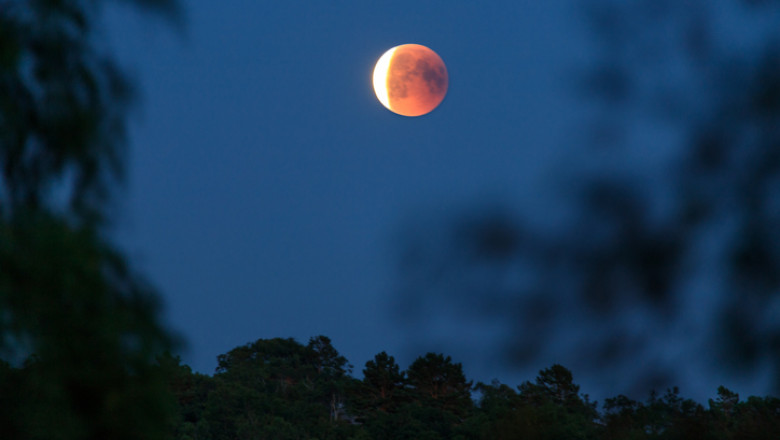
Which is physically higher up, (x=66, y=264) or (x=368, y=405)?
(x=368, y=405)

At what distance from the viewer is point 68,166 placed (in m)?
4.09

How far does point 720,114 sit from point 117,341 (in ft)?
9.97

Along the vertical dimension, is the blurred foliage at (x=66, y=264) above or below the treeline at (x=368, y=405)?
below

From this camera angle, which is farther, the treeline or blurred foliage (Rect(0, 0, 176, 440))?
the treeline

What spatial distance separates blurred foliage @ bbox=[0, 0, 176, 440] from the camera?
Result: 3.41 metres

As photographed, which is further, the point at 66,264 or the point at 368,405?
the point at 368,405

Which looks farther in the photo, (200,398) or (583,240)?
(200,398)

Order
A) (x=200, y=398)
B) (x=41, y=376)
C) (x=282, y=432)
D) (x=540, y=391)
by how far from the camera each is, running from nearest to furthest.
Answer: (x=41, y=376), (x=540, y=391), (x=282, y=432), (x=200, y=398)

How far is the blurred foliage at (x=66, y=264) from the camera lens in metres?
3.41

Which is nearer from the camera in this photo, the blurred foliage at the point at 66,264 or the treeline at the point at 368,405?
the blurred foliage at the point at 66,264

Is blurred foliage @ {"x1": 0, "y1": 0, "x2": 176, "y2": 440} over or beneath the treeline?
beneath

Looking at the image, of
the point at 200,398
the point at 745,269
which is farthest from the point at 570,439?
the point at 200,398

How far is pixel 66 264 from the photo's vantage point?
3521 mm

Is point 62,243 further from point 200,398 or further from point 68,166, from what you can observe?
point 200,398
